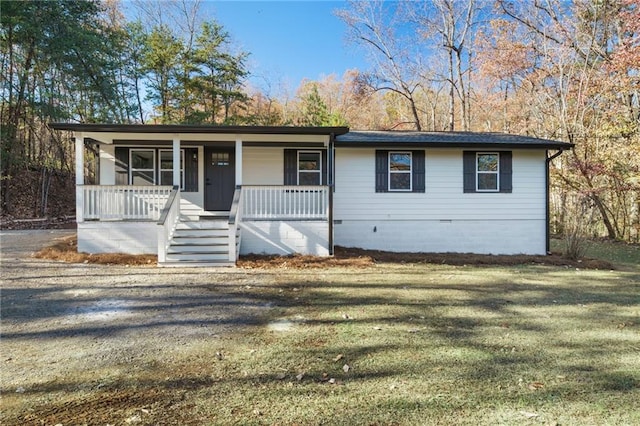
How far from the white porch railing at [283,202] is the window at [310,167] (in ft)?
5.23

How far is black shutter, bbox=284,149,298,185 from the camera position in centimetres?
1052

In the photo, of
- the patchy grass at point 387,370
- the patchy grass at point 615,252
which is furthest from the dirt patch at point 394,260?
the patchy grass at point 387,370

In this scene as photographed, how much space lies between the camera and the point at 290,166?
10547mm

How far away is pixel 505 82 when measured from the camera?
63.8 feet

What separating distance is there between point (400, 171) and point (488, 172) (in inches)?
96.9

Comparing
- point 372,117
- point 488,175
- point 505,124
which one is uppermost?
point 372,117

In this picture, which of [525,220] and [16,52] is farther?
[16,52]

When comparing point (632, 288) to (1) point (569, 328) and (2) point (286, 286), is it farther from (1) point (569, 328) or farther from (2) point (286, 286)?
(2) point (286, 286)

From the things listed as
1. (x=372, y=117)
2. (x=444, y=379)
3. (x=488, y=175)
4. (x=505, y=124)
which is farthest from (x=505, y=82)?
(x=444, y=379)

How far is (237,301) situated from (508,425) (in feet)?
11.9

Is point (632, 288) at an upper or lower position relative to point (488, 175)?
lower

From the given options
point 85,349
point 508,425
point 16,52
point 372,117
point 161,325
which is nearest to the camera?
point 508,425

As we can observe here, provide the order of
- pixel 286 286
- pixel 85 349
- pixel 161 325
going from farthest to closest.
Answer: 1. pixel 286 286
2. pixel 161 325
3. pixel 85 349

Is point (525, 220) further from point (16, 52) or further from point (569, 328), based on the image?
point (16, 52)
